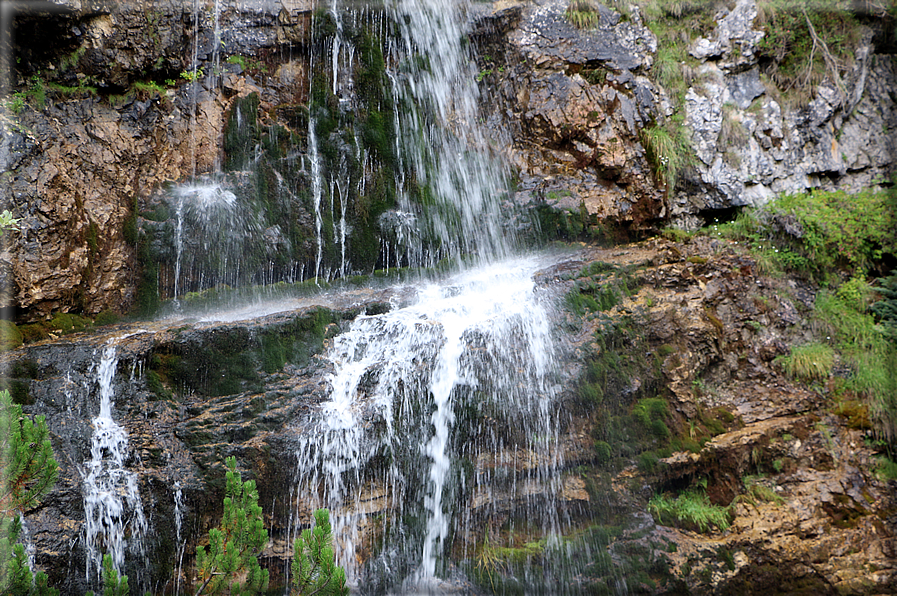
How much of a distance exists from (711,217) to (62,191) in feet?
27.6

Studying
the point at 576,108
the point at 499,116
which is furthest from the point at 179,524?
the point at 576,108

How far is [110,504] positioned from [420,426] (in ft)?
9.56

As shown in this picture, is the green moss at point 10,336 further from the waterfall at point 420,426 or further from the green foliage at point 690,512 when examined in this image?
the green foliage at point 690,512

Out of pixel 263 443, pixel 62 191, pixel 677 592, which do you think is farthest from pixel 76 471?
pixel 677 592

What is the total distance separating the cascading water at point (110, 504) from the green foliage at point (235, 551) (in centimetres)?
191

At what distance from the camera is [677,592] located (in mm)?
4867

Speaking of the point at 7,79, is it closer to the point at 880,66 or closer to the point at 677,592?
the point at 677,592

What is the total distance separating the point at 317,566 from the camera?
10.7ft

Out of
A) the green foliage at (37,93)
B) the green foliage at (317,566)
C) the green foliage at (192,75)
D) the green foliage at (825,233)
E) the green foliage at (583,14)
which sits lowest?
the green foliage at (317,566)

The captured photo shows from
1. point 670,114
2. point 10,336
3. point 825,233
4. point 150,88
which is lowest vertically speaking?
point 10,336

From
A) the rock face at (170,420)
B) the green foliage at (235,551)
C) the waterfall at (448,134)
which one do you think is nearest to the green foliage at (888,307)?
the waterfall at (448,134)

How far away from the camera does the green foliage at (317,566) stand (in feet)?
10.6

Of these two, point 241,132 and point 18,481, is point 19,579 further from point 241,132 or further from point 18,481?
point 241,132

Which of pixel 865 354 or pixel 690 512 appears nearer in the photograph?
pixel 690 512
